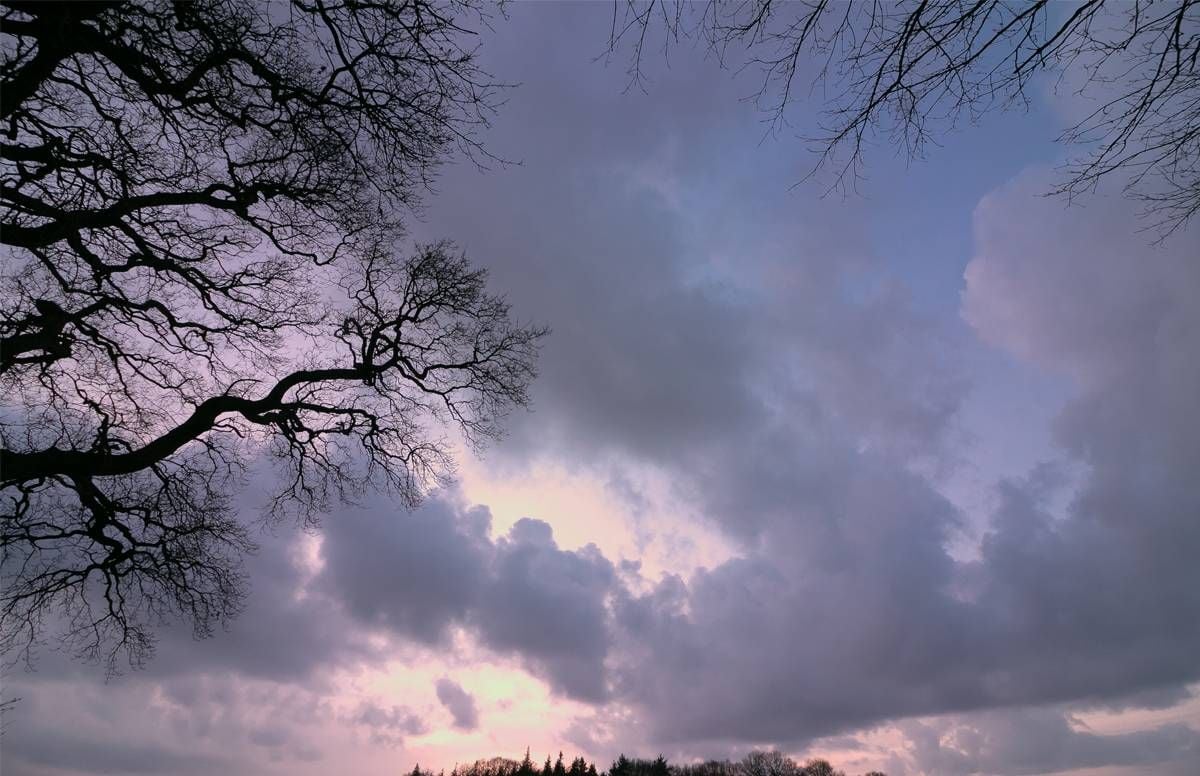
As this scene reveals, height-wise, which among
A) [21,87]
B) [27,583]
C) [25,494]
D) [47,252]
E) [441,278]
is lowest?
[27,583]

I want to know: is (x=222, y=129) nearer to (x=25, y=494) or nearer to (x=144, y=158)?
(x=144, y=158)

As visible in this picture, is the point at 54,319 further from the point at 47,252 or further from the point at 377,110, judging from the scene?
the point at 377,110

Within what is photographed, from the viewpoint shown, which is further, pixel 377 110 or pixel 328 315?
pixel 328 315

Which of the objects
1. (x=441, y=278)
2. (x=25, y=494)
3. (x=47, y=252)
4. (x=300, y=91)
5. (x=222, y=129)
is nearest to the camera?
(x=300, y=91)

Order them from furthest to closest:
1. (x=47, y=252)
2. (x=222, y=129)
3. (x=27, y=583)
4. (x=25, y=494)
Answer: (x=27, y=583) → (x=25, y=494) → (x=47, y=252) → (x=222, y=129)

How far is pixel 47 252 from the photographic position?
19.2 ft

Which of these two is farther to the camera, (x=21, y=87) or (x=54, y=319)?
(x=54, y=319)

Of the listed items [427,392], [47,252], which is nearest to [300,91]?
[47,252]

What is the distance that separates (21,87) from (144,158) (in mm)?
876

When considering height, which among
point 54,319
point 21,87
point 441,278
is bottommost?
point 54,319

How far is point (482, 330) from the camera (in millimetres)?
8586

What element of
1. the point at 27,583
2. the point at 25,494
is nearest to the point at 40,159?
the point at 25,494

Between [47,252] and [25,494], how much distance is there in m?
2.89

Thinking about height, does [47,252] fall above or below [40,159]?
below
